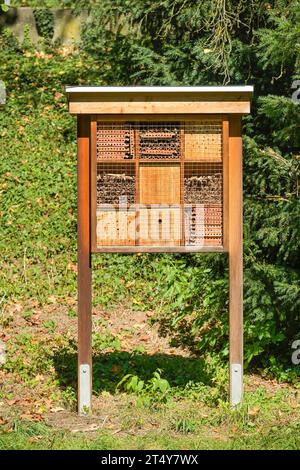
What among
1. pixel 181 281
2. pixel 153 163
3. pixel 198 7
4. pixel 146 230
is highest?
pixel 198 7

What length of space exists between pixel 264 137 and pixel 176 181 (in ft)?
7.60

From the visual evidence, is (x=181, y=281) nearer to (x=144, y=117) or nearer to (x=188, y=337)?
(x=188, y=337)

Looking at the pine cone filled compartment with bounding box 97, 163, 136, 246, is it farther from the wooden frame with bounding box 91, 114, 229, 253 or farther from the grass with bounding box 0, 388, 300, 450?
the grass with bounding box 0, 388, 300, 450

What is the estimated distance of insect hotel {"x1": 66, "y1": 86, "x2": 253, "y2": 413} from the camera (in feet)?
23.5

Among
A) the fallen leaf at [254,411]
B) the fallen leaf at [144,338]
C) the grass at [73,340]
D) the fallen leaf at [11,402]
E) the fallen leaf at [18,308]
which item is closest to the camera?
the grass at [73,340]

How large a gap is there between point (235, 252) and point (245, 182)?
2.17m

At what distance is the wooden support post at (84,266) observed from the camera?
7164 millimetres

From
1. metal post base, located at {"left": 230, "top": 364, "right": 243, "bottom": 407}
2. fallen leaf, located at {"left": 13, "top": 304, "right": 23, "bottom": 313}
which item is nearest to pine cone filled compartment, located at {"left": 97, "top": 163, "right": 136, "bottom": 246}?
metal post base, located at {"left": 230, "top": 364, "right": 243, "bottom": 407}

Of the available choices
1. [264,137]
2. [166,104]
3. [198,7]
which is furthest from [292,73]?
[166,104]

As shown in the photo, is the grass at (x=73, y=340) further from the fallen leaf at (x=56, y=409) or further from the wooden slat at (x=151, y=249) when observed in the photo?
the wooden slat at (x=151, y=249)

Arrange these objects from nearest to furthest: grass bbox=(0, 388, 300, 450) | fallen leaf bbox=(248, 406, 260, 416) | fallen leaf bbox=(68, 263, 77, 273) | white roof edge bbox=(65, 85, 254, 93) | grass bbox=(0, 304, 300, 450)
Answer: grass bbox=(0, 388, 300, 450), grass bbox=(0, 304, 300, 450), white roof edge bbox=(65, 85, 254, 93), fallen leaf bbox=(248, 406, 260, 416), fallen leaf bbox=(68, 263, 77, 273)

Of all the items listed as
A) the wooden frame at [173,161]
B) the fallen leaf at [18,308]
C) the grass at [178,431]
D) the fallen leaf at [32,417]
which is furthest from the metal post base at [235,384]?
the fallen leaf at [18,308]

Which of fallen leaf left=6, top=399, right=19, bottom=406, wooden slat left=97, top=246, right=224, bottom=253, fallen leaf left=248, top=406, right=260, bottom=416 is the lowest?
fallen leaf left=248, top=406, right=260, bottom=416
